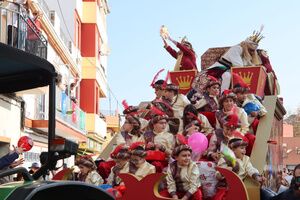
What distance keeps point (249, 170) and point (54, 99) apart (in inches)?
116

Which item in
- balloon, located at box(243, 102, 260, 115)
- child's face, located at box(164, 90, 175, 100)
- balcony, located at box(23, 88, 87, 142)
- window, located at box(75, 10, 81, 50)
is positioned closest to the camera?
balloon, located at box(243, 102, 260, 115)

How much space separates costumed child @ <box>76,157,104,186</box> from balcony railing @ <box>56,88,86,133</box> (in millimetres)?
13201

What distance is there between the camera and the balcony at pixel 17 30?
13.3 m

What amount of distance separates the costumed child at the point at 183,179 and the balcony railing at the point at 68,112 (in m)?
14.3

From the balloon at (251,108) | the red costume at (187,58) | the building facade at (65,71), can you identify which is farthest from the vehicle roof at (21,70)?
the building facade at (65,71)

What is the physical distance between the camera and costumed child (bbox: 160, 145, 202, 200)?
5348 mm

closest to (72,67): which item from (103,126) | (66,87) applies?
(66,87)

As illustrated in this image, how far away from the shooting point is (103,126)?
118 ft

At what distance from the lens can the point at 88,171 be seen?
252 inches

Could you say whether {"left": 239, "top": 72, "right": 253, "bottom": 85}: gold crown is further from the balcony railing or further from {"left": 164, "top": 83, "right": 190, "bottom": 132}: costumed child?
the balcony railing

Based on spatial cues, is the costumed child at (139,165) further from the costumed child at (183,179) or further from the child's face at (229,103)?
the child's face at (229,103)

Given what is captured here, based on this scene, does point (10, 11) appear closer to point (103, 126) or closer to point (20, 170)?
point (20, 170)

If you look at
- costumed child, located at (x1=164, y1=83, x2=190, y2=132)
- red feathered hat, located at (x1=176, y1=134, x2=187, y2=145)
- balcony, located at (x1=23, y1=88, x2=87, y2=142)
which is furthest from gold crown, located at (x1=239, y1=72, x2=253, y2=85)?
balcony, located at (x1=23, y1=88, x2=87, y2=142)

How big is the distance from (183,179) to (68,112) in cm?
1879
